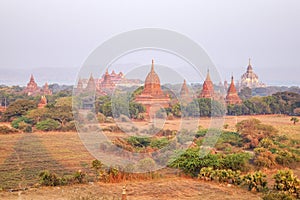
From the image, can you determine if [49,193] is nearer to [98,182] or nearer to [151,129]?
[98,182]

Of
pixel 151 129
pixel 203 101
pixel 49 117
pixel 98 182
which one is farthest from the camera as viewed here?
pixel 203 101

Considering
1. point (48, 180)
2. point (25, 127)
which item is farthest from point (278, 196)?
point (25, 127)

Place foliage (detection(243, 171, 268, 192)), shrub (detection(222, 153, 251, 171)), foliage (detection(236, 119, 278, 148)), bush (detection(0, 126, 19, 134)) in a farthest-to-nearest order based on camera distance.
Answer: bush (detection(0, 126, 19, 134))
foliage (detection(236, 119, 278, 148))
shrub (detection(222, 153, 251, 171))
foliage (detection(243, 171, 268, 192))

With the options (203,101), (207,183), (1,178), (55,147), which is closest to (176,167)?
(207,183)

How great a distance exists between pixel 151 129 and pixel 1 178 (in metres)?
7.31

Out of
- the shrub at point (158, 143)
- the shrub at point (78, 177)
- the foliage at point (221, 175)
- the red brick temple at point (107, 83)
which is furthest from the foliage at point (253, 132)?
the red brick temple at point (107, 83)

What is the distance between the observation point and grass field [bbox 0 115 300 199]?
9.61 meters

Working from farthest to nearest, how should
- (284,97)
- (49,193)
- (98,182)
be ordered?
(284,97)
(98,182)
(49,193)

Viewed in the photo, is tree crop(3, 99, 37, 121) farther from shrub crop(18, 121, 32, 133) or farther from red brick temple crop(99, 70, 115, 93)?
red brick temple crop(99, 70, 115, 93)

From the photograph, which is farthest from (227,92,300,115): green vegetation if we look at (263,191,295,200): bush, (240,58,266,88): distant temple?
(240,58,266,88): distant temple

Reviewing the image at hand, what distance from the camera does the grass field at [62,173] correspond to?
9609 mm

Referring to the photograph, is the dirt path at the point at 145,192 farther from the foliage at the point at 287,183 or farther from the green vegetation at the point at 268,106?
the green vegetation at the point at 268,106

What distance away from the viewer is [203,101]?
30062mm

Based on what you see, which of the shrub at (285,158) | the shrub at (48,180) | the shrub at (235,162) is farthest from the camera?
the shrub at (285,158)
